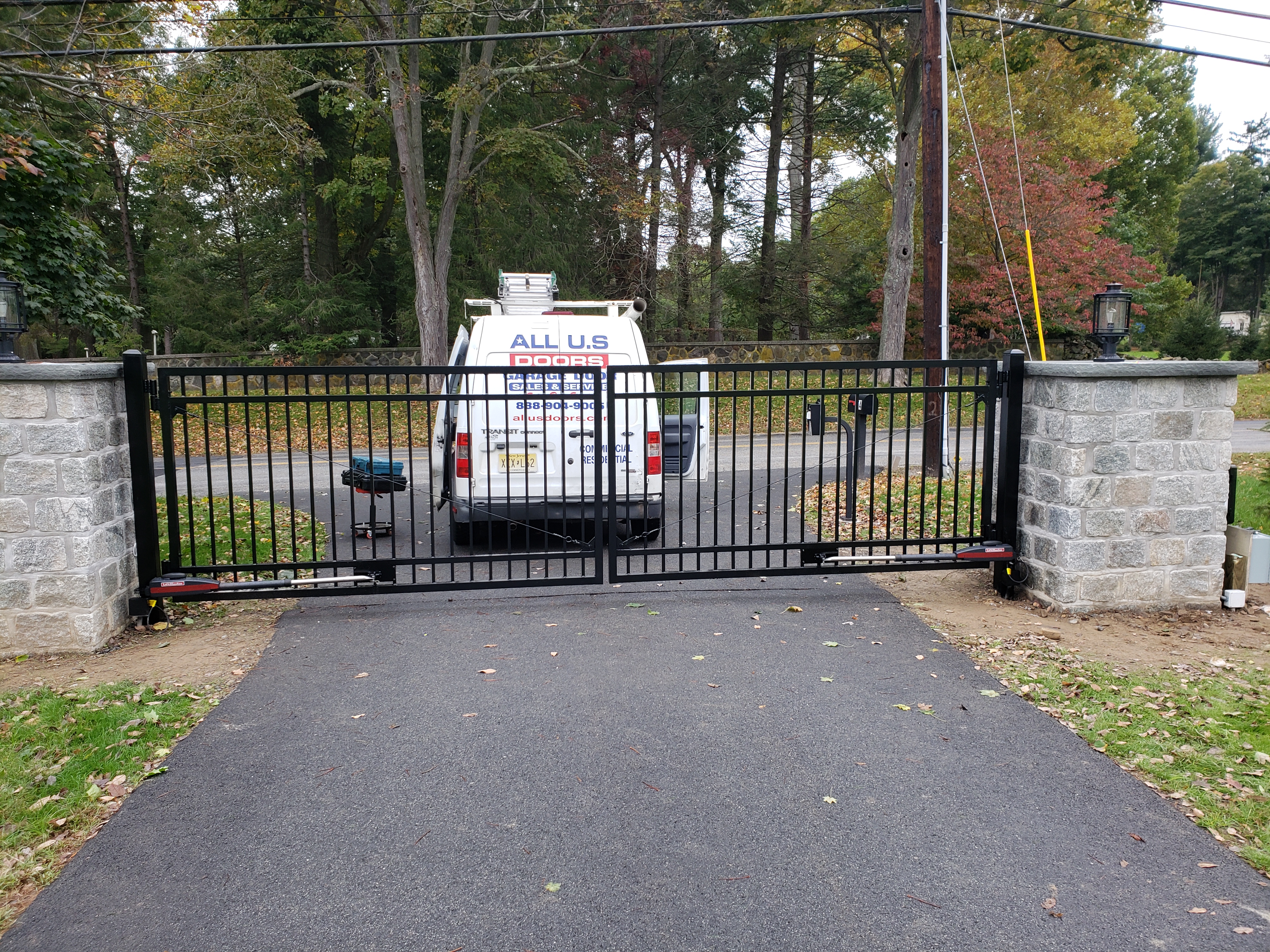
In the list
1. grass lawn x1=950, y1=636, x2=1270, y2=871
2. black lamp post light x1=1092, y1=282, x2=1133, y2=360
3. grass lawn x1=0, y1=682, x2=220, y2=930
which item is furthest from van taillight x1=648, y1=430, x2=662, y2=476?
grass lawn x1=0, y1=682, x2=220, y2=930

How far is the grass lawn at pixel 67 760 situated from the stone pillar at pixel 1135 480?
5422 mm

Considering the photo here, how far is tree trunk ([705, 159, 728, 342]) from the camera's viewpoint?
26859 mm

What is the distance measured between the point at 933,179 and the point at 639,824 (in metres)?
10.5

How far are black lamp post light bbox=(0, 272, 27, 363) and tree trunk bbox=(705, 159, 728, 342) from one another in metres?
22.2

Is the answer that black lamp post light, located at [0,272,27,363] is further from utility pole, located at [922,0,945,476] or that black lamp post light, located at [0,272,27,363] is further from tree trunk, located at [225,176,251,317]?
tree trunk, located at [225,176,251,317]

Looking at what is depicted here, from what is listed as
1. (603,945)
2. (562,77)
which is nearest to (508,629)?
(603,945)

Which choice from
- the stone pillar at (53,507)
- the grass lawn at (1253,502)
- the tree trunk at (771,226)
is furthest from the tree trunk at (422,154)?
the grass lawn at (1253,502)

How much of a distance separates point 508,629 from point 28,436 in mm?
3048

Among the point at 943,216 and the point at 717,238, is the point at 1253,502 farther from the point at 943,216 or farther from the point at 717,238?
the point at 717,238

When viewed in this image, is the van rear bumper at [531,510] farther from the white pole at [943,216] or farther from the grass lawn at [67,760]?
the white pole at [943,216]

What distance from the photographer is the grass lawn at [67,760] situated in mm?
3225

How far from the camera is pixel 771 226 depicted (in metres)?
27.4

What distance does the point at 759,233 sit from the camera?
90.9 ft

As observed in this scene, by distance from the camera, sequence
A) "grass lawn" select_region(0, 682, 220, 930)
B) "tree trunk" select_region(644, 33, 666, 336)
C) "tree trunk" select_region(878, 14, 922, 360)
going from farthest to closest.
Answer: "tree trunk" select_region(644, 33, 666, 336), "tree trunk" select_region(878, 14, 922, 360), "grass lawn" select_region(0, 682, 220, 930)
